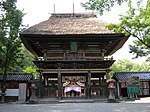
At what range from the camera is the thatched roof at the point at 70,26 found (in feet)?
65.0

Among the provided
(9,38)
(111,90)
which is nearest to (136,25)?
(111,90)

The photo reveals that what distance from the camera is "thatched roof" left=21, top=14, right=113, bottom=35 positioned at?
19.8 metres

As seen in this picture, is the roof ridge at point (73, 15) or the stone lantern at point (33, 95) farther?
the roof ridge at point (73, 15)

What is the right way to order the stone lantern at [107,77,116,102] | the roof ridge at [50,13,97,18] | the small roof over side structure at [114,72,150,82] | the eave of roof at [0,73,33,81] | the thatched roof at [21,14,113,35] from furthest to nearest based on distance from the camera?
the roof ridge at [50,13,97,18] < the small roof over side structure at [114,72,150,82] < the eave of roof at [0,73,33,81] < the thatched roof at [21,14,113,35] < the stone lantern at [107,77,116,102]

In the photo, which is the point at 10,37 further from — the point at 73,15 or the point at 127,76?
the point at 127,76

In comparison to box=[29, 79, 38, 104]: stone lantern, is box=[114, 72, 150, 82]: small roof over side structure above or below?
above

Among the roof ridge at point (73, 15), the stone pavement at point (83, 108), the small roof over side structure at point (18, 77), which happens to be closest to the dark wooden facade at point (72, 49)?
the small roof over side structure at point (18, 77)

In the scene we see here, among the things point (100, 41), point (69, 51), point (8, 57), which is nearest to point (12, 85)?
point (8, 57)

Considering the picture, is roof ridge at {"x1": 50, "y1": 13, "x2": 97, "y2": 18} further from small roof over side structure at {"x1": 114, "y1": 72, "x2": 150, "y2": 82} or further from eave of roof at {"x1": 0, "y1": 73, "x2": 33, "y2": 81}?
eave of roof at {"x1": 0, "y1": 73, "x2": 33, "y2": 81}

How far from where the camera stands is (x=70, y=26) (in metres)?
21.5

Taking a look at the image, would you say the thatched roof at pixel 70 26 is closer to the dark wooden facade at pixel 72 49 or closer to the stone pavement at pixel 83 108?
the dark wooden facade at pixel 72 49

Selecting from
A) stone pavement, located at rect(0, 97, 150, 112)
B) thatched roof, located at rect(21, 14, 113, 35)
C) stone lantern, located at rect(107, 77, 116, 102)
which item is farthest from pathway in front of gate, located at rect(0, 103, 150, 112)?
thatched roof, located at rect(21, 14, 113, 35)

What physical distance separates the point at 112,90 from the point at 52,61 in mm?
6062

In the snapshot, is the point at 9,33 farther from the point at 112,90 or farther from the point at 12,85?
the point at 112,90
